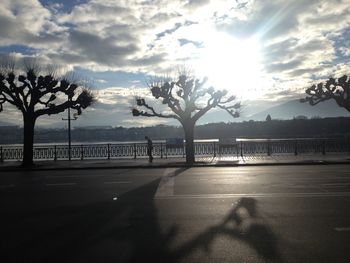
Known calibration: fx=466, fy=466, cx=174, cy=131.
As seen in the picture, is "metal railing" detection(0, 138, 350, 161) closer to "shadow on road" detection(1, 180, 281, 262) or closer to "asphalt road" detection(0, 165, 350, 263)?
"asphalt road" detection(0, 165, 350, 263)

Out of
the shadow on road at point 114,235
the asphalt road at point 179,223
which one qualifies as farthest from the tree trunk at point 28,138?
the shadow on road at point 114,235

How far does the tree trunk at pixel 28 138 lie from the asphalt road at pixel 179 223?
528 inches

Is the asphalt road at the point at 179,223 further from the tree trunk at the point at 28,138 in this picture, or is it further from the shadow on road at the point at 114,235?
the tree trunk at the point at 28,138

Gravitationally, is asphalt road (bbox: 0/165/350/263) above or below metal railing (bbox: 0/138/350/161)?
below

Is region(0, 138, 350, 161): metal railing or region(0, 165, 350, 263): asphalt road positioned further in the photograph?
region(0, 138, 350, 161): metal railing

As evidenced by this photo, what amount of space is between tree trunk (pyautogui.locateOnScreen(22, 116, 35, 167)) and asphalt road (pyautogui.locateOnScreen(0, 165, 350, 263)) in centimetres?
1341

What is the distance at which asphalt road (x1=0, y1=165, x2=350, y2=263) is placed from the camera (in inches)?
275

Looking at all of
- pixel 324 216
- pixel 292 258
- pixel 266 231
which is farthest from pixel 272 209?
pixel 292 258

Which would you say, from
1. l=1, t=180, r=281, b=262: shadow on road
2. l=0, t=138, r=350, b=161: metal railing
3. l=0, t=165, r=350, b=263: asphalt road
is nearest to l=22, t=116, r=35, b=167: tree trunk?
l=0, t=138, r=350, b=161: metal railing

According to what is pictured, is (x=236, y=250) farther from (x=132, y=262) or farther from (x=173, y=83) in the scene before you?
(x=173, y=83)

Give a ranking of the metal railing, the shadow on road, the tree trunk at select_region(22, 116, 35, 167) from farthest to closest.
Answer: the metal railing
the tree trunk at select_region(22, 116, 35, 167)
the shadow on road

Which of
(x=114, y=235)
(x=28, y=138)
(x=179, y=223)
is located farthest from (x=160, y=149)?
(x=114, y=235)

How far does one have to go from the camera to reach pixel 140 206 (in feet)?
36.8

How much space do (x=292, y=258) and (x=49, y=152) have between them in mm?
32195
